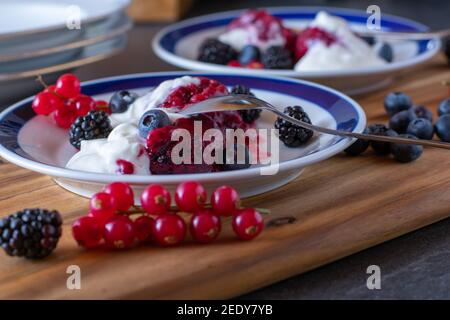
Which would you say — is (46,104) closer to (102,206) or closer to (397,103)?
(102,206)

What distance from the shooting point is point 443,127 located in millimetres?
1124

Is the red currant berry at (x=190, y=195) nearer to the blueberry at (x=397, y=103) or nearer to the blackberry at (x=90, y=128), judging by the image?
the blackberry at (x=90, y=128)

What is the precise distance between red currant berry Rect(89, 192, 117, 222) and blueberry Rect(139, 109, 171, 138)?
0.13 m

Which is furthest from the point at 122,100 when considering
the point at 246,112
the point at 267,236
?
the point at 267,236

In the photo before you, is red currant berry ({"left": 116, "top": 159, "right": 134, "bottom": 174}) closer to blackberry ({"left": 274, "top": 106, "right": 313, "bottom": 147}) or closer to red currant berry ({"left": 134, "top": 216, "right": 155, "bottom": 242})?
red currant berry ({"left": 134, "top": 216, "right": 155, "bottom": 242})

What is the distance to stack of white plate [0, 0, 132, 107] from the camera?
1.27 m

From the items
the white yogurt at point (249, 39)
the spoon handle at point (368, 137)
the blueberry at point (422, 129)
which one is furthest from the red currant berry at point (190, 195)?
the white yogurt at point (249, 39)

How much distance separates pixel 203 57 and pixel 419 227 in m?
0.77

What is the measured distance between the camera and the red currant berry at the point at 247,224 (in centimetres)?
79

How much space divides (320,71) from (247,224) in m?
0.58

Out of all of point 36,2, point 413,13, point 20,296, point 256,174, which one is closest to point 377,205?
point 256,174

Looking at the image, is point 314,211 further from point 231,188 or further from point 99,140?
point 99,140

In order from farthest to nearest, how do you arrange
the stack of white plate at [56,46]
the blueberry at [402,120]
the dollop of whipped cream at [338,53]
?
the dollop of whipped cream at [338,53] → the stack of white plate at [56,46] → the blueberry at [402,120]

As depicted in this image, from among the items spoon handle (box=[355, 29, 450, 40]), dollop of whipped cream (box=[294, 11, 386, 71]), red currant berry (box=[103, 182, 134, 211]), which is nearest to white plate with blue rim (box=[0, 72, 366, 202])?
red currant berry (box=[103, 182, 134, 211])
